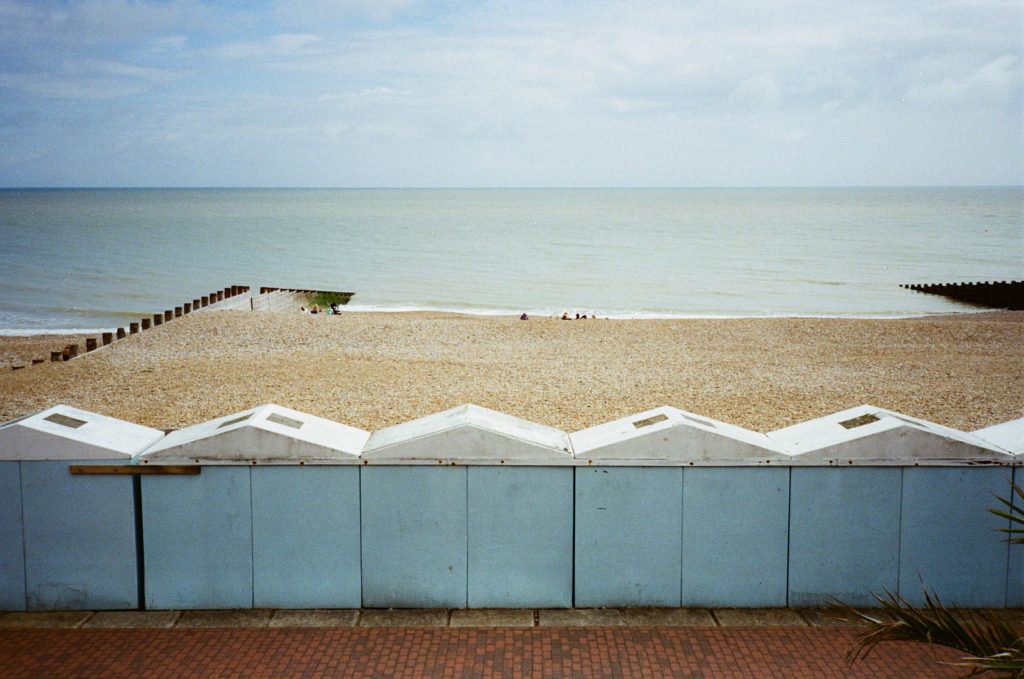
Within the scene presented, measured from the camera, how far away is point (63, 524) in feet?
25.0

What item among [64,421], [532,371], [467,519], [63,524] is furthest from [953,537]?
[532,371]

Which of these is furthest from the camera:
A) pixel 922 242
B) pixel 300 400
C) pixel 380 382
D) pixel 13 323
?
pixel 922 242

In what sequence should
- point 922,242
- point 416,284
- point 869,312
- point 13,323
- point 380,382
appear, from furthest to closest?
point 922,242 < point 416,284 < point 869,312 < point 13,323 < point 380,382

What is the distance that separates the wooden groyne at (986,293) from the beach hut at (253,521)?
48875 mm

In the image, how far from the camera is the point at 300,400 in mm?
19109

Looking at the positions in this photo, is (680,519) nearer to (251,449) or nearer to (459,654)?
(459,654)

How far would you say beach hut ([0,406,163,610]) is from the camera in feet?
24.8

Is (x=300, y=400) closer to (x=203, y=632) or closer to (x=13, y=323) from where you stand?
(x=203, y=632)

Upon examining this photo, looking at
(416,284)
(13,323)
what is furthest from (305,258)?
(13,323)

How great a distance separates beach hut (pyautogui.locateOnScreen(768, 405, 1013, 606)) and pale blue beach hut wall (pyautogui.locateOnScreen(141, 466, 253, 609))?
460cm

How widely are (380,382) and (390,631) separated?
46.0 ft

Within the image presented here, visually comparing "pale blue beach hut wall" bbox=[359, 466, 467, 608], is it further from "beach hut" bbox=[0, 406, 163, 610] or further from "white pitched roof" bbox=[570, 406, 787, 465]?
"beach hut" bbox=[0, 406, 163, 610]

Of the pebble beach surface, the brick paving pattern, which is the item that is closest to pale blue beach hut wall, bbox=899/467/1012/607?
the brick paving pattern

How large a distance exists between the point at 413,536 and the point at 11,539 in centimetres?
332
